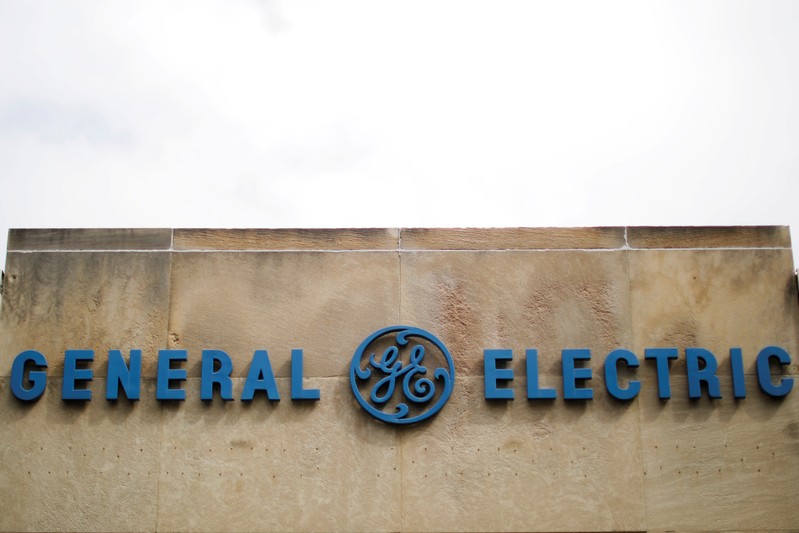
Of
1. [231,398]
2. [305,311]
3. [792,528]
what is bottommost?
[792,528]

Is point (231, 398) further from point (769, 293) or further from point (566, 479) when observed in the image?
point (769, 293)

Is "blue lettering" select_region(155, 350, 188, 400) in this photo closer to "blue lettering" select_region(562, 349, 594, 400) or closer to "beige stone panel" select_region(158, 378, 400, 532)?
"beige stone panel" select_region(158, 378, 400, 532)

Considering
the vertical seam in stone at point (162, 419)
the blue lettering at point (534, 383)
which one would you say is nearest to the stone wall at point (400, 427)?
the vertical seam in stone at point (162, 419)

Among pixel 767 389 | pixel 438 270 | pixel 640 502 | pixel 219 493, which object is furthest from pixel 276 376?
pixel 767 389

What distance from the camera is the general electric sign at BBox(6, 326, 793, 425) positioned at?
10.8m

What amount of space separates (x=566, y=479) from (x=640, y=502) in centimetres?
91

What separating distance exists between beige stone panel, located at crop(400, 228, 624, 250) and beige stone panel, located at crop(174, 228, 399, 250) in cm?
33

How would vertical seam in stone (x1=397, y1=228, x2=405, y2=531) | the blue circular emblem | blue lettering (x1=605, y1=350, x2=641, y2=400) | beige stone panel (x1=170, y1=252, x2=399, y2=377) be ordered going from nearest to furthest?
vertical seam in stone (x1=397, y1=228, x2=405, y2=531) < the blue circular emblem < blue lettering (x1=605, y1=350, x2=641, y2=400) < beige stone panel (x1=170, y1=252, x2=399, y2=377)

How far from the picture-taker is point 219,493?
10.6 meters

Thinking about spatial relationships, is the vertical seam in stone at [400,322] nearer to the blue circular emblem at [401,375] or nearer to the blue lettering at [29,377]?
the blue circular emblem at [401,375]

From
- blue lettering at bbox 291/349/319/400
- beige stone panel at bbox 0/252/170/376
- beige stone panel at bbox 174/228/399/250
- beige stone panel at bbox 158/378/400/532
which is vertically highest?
beige stone panel at bbox 174/228/399/250

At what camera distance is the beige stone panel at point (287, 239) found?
1132 centimetres

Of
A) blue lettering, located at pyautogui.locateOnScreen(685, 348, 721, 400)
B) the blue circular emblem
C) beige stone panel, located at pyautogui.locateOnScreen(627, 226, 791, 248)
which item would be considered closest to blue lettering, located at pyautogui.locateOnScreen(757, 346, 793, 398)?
blue lettering, located at pyautogui.locateOnScreen(685, 348, 721, 400)

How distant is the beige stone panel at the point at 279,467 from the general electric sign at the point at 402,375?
0.63 ft
